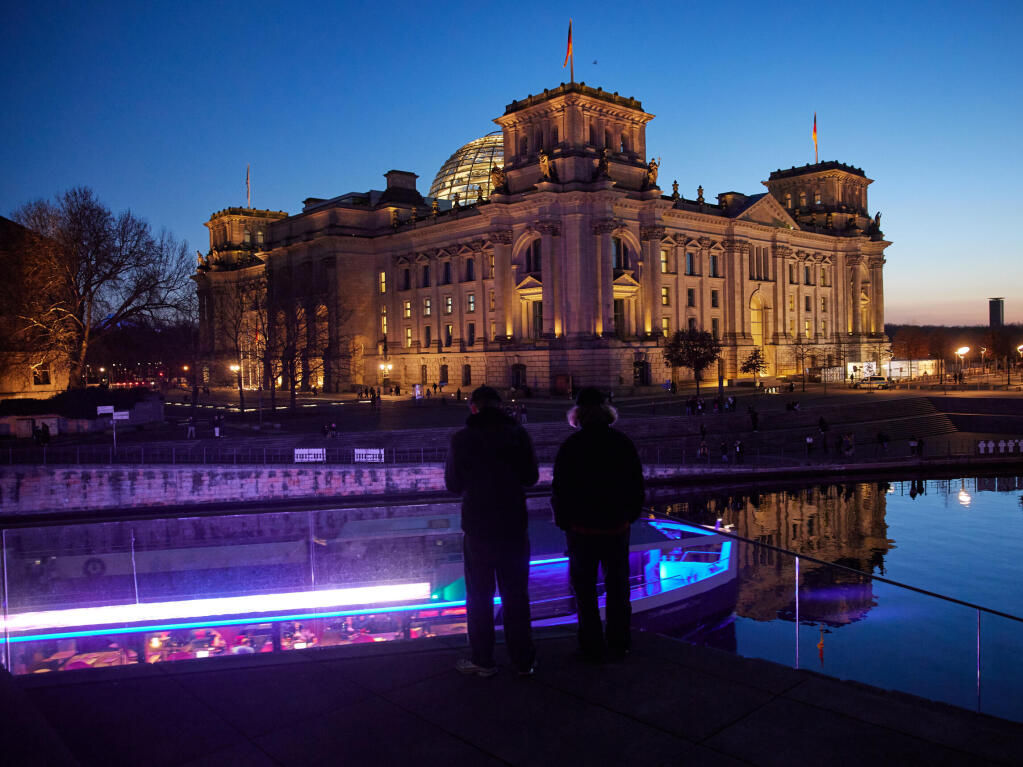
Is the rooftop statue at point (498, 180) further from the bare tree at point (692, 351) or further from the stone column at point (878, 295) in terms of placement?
the stone column at point (878, 295)

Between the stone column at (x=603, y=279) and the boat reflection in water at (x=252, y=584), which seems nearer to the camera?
the boat reflection in water at (x=252, y=584)

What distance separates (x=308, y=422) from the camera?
44.7 metres

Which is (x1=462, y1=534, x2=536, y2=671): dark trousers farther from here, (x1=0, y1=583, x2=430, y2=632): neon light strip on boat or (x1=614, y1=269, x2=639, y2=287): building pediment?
(x1=614, y1=269, x2=639, y2=287): building pediment

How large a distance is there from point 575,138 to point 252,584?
190ft

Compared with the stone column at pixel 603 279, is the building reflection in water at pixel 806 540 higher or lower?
lower

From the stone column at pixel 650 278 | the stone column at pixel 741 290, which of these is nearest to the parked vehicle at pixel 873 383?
the stone column at pixel 741 290

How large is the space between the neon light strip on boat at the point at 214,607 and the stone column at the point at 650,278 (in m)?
58.6

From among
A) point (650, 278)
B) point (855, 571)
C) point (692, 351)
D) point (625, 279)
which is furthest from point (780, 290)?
point (855, 571)

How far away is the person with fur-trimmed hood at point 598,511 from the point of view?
586cm

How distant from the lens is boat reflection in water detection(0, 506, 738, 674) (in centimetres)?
629

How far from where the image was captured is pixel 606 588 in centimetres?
598

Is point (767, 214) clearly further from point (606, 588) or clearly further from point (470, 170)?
point (606, 588)

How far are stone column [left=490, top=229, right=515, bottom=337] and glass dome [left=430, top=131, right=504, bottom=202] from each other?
Answer: 2831cm

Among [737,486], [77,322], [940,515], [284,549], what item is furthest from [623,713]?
[77,322]
